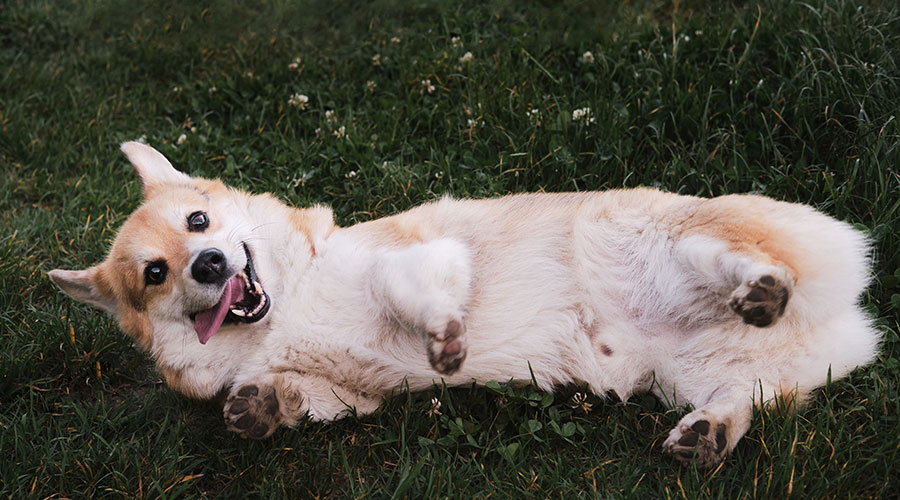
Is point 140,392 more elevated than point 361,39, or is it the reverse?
point 361,39

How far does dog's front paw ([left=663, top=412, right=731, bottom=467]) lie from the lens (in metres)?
3.00

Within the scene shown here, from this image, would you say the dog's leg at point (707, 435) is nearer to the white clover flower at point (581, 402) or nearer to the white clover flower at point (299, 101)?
the white clover flower at point (581, 402)

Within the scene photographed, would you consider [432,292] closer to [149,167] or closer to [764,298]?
[764,298]

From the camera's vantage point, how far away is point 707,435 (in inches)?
118

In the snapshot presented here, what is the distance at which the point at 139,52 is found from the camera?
6848 millimetres

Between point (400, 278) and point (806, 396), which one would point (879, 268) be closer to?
point (806, 396)

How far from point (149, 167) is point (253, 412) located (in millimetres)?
1714

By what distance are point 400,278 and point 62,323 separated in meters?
2.12

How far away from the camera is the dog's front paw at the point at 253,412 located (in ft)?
10.3

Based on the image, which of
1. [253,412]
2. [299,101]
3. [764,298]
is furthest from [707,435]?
[299,101]

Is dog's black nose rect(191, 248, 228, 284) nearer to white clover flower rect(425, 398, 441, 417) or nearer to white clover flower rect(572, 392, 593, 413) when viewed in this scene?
white clover flower rect(425, 398, 441, 417)

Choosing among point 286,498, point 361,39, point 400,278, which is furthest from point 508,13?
point 286,498

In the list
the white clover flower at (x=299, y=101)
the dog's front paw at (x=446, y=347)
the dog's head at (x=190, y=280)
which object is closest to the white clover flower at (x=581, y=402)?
the dog's front paw at (x=446, y=347)

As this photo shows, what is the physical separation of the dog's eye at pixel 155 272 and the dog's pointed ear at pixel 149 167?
0.68 m
